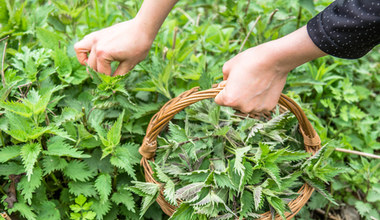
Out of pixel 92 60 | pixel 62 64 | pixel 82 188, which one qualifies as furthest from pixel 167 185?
pixel 62 64

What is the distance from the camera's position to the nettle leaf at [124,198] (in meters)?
1.39

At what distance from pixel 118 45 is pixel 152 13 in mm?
194

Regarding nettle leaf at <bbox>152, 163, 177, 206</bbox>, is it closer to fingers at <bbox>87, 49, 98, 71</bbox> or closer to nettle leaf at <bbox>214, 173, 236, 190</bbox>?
nettle leaf at <bbox>214, 173, 236, 190</bbox>

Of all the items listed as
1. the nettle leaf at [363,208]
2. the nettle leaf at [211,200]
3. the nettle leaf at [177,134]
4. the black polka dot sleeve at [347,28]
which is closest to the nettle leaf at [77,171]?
the nettle leaf at [177,134]

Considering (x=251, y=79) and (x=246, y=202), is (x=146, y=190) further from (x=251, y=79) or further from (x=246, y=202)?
(x=251, y=79)

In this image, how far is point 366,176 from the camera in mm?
1713

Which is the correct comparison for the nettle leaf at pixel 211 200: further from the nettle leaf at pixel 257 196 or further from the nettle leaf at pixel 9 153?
the nettle leaf at pixel 9 153

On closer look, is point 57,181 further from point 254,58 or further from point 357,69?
point 357,69

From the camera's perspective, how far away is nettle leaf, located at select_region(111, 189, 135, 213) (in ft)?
4.57

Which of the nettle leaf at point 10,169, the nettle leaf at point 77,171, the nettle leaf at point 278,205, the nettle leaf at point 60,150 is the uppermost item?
the nettle leaf at point 60,150

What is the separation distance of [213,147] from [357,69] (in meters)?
1.44

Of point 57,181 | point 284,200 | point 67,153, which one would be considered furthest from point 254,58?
point 57,181

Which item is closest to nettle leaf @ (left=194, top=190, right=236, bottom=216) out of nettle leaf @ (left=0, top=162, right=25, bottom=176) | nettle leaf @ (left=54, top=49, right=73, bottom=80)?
nettle leaf @ (left=0, top=162, right=25, bottom=176)

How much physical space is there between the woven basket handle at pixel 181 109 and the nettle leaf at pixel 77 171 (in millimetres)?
266
